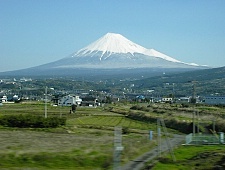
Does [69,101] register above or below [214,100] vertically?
below

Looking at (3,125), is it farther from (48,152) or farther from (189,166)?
(189,166)

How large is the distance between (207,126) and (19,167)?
23380 millimetres

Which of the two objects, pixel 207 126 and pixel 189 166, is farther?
pixel 207 126

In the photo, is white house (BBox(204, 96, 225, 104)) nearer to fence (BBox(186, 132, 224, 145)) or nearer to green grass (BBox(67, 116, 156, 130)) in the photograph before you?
green grass (BBox(67, 116, 156, 130))

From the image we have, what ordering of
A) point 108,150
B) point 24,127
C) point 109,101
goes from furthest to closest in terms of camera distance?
1. point 109,101
2. point 24,127
3. point 108,150

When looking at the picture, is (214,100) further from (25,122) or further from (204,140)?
(204,140)

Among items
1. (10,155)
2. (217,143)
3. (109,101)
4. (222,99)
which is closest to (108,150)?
(10,155)

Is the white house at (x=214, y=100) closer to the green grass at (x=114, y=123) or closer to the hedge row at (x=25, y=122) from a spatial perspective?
the green grass at (x=114, y=123)

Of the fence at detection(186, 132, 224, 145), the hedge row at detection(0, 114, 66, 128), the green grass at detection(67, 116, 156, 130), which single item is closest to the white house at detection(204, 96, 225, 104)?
the green grass at detection(67, 116, 156, 130)

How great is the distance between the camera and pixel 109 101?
8412 cm

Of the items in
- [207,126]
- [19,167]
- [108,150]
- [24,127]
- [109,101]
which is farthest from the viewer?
[109,101]

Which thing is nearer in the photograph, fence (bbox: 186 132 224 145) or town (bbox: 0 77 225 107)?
fence (bbox: 186 132 224 145)

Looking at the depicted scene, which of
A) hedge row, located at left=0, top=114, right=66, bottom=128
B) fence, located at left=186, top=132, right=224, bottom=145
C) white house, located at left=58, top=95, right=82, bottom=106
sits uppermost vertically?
hedge row, located at left=0, top=114, right=66, bottom=128

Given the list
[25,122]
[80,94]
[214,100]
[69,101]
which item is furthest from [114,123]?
[80,94]
